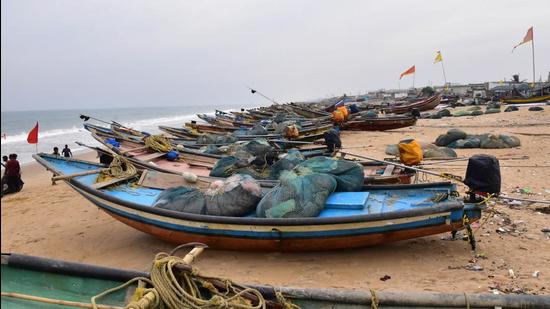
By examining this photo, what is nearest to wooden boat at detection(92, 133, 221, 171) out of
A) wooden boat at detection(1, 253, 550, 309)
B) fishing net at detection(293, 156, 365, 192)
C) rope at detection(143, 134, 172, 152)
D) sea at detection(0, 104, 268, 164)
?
rope at detection(143, 134, 172, 152)

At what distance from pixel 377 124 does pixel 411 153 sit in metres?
14.7

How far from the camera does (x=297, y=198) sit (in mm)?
5465

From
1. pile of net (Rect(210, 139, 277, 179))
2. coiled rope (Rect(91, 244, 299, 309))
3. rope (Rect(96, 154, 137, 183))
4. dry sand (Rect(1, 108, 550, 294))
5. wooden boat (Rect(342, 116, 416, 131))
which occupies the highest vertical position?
rope (Rect(96, 154, 137, 183))

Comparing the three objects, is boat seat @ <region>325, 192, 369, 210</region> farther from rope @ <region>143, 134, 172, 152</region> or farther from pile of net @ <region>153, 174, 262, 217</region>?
rope @ <region>143, 134, 172, 152</region>

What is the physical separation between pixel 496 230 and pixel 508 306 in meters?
3.59

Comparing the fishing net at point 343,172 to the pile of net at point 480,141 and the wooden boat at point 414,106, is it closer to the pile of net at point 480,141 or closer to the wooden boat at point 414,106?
the pile of net at point 480,141

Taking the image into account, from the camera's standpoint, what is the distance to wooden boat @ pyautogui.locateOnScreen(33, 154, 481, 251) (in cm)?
500

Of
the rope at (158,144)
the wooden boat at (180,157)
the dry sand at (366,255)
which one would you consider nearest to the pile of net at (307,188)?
the dry sand at (366,255)

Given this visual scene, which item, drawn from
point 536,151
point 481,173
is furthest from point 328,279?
point 536,151

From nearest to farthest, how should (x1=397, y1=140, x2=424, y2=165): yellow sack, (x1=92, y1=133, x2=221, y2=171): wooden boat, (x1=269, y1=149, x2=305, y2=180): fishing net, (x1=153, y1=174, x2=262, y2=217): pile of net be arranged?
(x1=153, y1=174, x2=262, y2=217): pile of net → (x1=397, y1=140, x2=424, y2=165): yellow sack → (x1=269, y1=149, x2=305, y2=180): fishing net → (x1=92, y1=133, x2=221, y2=171): wooden boat

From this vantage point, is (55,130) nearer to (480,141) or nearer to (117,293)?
(480,141)

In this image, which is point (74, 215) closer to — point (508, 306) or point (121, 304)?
point (121, 304)

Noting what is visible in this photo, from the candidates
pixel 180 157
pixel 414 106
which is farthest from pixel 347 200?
pixel 414 106

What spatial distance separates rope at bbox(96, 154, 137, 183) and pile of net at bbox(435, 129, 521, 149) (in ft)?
36.9
